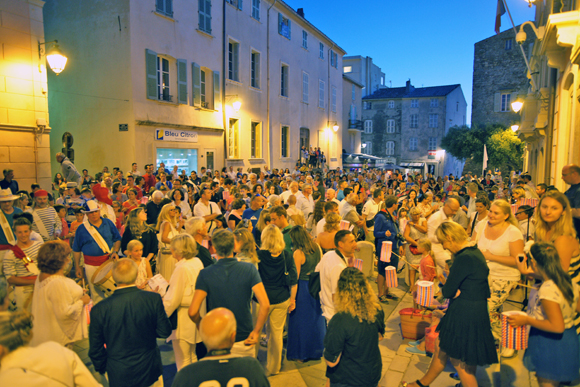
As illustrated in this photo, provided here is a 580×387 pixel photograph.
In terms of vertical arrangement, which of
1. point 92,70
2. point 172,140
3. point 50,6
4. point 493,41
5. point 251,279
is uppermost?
point 493,41

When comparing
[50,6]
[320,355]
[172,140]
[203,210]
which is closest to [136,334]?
[320,355]

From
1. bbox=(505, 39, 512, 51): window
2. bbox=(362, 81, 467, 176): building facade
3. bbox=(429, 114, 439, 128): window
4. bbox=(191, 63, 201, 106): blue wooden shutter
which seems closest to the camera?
bbox=(191, 63, 201, 106): blue wooden shutter

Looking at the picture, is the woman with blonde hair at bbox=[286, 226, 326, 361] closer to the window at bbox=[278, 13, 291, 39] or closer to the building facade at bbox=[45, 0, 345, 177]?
the building facade at bbox=[45, 0, 345, 177]

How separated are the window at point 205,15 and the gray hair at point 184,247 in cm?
1604

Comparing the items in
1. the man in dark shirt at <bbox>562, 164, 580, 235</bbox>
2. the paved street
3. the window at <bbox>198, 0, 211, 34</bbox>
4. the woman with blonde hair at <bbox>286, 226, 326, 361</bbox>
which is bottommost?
the paved street

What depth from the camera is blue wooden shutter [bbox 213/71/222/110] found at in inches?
731

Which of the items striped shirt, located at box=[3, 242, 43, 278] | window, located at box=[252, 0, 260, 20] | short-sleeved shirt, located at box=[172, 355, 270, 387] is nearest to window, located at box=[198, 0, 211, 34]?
window, located at box=[252, 0, 260, 20]

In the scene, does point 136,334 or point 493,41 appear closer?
point 136,334

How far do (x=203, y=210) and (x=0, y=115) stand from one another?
7.23 metres

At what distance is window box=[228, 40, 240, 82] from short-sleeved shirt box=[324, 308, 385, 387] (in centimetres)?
1901

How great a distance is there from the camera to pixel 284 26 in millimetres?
24656

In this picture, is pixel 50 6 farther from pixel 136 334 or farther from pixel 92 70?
pixel 136 334

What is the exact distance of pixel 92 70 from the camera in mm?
14883

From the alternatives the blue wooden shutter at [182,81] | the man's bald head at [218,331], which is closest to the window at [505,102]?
the blue wooden shutter at [182,81]
